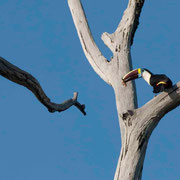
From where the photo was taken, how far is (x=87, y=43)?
7.55 m

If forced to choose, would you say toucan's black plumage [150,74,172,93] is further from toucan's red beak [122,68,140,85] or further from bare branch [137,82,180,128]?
toucan's red beak [122,68,140,85]

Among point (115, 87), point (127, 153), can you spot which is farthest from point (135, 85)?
point (127, 153)

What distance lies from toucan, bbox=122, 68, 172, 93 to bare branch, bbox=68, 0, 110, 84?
1.84 ft

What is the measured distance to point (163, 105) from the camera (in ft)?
18.9

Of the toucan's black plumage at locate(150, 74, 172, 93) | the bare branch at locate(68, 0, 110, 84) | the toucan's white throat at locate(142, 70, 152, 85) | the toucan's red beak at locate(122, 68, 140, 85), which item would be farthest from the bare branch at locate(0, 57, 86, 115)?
the toucan's black plumage at locate(150, 74, 172, 93)

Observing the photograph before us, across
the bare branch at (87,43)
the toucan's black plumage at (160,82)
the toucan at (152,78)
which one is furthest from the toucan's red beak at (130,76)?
the bare branch at (87,43)

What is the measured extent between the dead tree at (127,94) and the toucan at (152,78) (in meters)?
0.13

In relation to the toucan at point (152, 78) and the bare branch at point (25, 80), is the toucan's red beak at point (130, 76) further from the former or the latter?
the bare branch at point (25, 80)

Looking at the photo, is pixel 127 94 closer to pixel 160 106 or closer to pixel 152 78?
pixel 152 78

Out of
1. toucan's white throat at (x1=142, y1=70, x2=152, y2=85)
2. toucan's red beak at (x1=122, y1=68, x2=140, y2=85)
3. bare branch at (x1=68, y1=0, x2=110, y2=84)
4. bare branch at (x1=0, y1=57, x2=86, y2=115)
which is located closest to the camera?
bare branch at (x1=0, y1=57, x2=86, y2=115)

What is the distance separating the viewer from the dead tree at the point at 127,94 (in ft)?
19.0

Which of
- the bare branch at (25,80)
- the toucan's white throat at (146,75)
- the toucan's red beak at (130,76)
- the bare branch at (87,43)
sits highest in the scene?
the bare branch at (87,43)

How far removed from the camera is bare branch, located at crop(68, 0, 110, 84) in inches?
280

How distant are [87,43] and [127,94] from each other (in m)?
1.51
